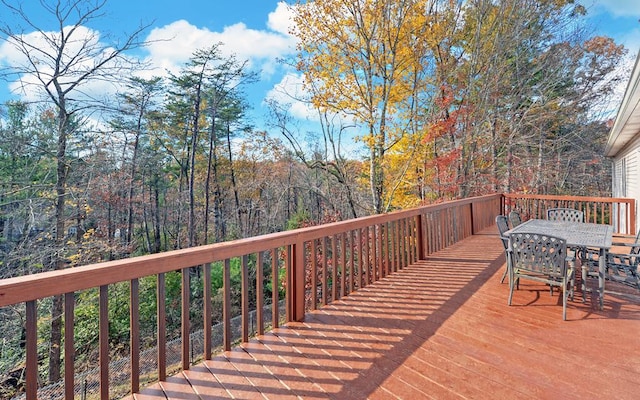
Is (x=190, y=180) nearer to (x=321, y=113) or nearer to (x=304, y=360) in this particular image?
(x=321, y=113)

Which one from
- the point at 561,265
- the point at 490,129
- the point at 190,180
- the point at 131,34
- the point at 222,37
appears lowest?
the point at 561,265

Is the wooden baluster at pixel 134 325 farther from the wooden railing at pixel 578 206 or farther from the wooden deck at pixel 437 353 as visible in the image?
the wooden railing at pixel 578 206

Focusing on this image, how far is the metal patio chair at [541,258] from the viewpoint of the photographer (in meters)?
2.99

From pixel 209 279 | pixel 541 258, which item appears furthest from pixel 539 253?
pixel 209 279

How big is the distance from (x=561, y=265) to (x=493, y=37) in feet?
30.1

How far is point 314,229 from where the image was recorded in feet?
10.0

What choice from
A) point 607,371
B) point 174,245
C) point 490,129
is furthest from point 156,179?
point 607,371

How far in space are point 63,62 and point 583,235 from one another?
37.6 feet

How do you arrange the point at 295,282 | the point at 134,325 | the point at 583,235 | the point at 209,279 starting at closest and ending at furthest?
the point at 134,325 < the point at 209,279 < the point at 295,282 < the point at 583,235

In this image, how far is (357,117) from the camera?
8844mm

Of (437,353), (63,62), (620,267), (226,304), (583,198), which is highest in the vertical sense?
(63,62)

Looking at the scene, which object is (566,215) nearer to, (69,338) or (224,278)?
(224,278)

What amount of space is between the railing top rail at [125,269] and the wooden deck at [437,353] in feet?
2.55

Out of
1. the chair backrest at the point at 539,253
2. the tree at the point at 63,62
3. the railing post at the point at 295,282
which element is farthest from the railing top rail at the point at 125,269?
the tree at the point at 63,62
